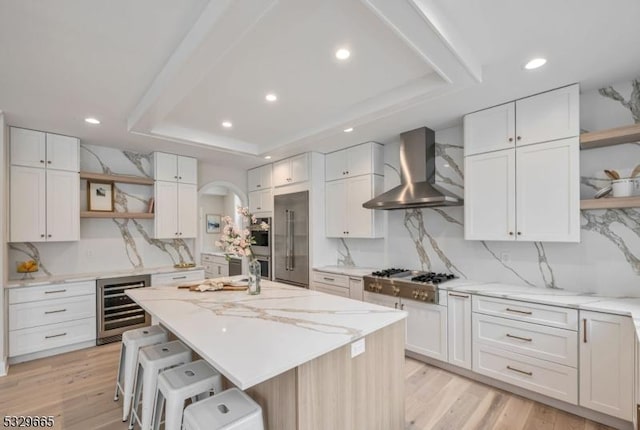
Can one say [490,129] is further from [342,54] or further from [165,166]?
[165,166]

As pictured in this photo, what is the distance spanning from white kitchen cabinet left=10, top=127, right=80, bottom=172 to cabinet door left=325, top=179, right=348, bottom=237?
3.19m

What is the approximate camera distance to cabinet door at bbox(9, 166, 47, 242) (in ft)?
10.6

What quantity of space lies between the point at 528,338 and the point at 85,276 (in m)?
4.71

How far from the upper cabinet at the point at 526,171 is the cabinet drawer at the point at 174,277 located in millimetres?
3603

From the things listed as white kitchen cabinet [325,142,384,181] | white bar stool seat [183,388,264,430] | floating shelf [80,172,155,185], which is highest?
white kitchen cabinet [325,142,384,181]

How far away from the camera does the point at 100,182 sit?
13.2 feet

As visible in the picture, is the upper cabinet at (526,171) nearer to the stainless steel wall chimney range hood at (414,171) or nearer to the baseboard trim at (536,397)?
the stainless steel wall chimney range hood at (414,171)

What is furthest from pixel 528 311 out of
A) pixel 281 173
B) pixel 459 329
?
pixel 281 173

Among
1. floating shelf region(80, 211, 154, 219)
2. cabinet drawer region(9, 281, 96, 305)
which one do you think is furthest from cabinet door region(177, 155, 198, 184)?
cabinet drawer region(9, 281, 96, 305)

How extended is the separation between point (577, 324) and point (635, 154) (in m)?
1.42

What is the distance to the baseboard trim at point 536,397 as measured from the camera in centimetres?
210

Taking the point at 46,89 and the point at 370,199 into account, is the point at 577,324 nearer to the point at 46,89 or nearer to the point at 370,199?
the point at 370,199

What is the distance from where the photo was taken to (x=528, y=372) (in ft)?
7.88

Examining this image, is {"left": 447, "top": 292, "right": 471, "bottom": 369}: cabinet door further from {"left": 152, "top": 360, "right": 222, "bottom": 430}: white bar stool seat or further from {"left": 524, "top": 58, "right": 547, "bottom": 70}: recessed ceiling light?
{"left": 152, "top": 360, "right": 222, "bottom": 430}: white bar stool seat
